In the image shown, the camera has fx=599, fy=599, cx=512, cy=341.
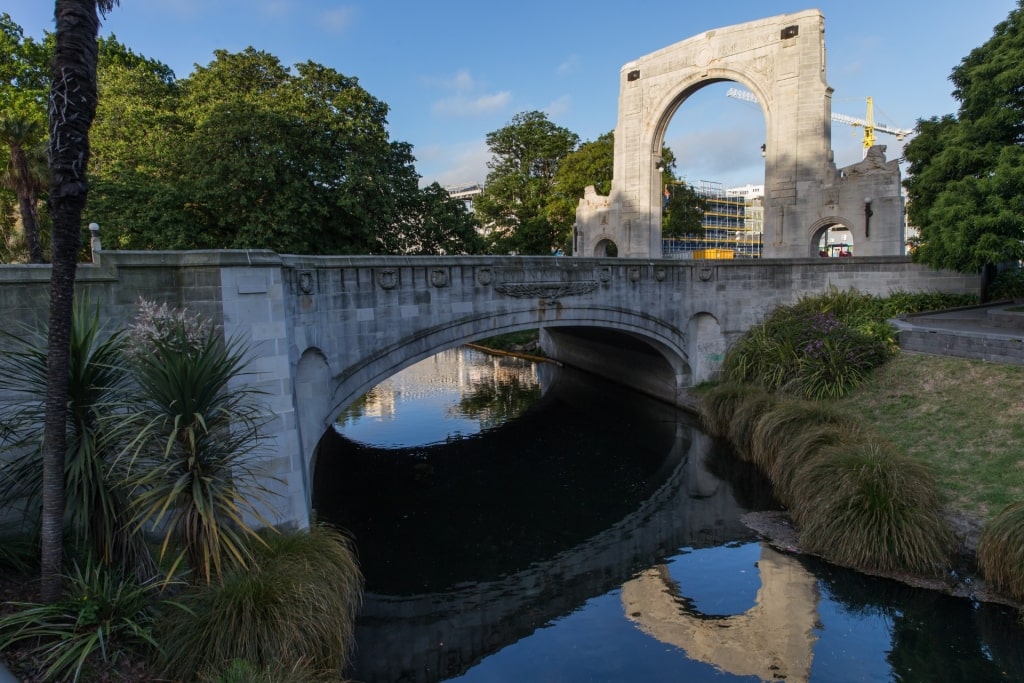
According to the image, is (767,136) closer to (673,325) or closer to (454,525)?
(673,325)

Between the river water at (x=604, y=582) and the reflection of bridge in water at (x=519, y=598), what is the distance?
27 millimetres

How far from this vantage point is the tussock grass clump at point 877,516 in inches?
314

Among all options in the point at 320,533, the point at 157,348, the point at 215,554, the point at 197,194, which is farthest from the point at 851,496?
the point at 197,194

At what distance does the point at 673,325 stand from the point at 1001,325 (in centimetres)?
731

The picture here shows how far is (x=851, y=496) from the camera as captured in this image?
854cm

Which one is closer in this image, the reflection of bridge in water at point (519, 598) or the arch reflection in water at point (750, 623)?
the arch reflection in water at point (750, 623)

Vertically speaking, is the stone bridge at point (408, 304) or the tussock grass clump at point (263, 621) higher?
the stone bridge at point (408, 304)

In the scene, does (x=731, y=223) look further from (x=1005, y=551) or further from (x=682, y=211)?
(x=1005, y=551)

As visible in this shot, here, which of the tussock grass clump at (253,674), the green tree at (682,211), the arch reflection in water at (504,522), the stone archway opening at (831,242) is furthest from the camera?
the green tree at (682,211)

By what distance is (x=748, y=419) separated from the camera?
13.4 meters

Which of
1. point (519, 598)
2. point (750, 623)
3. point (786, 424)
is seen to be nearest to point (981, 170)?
point (786, 424)

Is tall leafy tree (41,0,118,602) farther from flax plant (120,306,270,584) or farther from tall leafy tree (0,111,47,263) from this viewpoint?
tall leafy tree (0,111,47,263)

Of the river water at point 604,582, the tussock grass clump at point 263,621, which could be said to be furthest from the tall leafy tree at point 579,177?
the tussock grass clump at point 263,621

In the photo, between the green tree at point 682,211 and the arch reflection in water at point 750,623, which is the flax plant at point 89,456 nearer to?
the arch reflection in water at point 750,623
